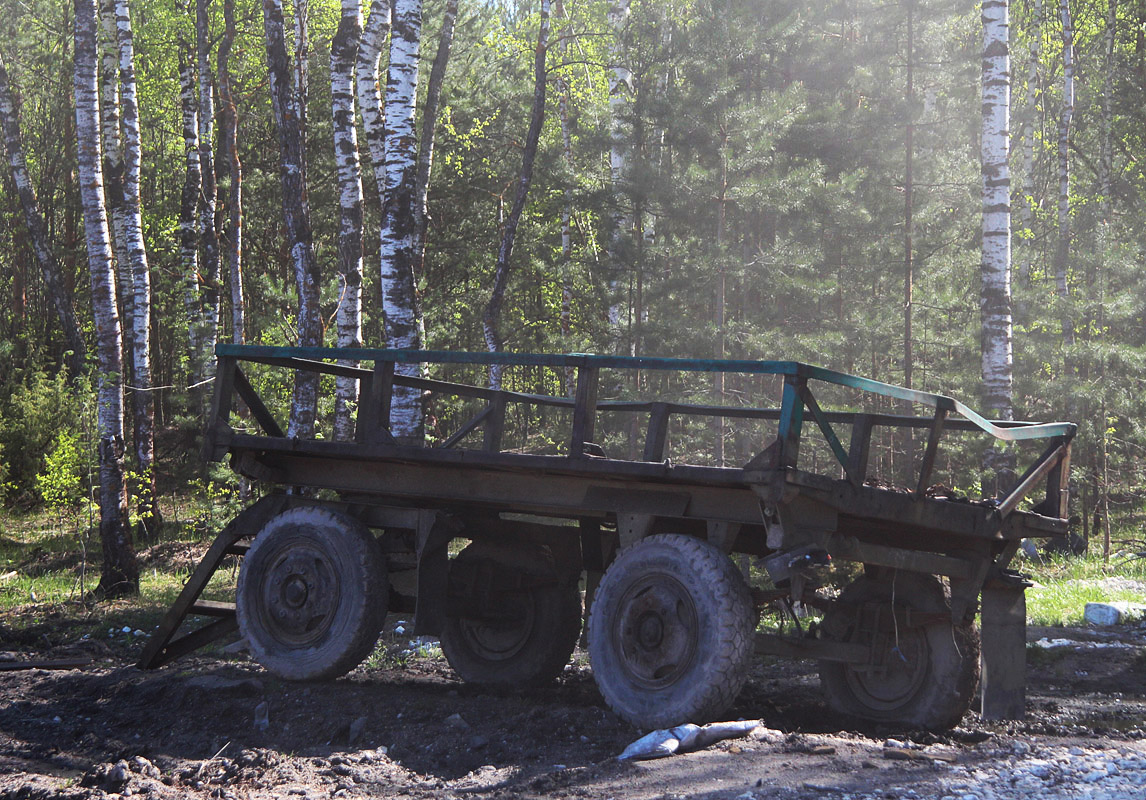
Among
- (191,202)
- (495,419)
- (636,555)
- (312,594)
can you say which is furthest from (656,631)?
(191,202)

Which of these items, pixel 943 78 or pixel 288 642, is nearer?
pixel 288 642

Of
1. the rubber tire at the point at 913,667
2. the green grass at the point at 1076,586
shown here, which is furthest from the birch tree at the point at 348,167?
the green grass at the point at 1076,586

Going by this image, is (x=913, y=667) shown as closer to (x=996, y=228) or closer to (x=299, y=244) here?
(x=996, y=228)

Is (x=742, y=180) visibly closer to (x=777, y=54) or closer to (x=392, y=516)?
(x=777, y=54)

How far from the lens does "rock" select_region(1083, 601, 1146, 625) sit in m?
9.51

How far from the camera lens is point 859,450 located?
5566 millimetres

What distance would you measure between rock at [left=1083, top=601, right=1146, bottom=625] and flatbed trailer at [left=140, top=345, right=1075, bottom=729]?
3.70 m

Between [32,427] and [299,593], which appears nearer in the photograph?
[299,593]

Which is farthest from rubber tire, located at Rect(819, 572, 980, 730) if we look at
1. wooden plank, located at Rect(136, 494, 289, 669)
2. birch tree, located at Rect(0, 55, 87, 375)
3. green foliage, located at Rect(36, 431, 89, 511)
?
birch tree, located at Rect(0, 55, 87, 375)

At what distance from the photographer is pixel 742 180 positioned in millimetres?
14445

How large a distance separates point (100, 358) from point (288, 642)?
20.5 ft

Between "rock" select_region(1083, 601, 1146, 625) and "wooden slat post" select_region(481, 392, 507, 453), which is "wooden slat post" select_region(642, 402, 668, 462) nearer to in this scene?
"wooden slat post" select_region(481, 392, 507, 453)

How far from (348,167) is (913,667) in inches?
356

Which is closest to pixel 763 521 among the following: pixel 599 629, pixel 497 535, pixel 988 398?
pixel 599 629
